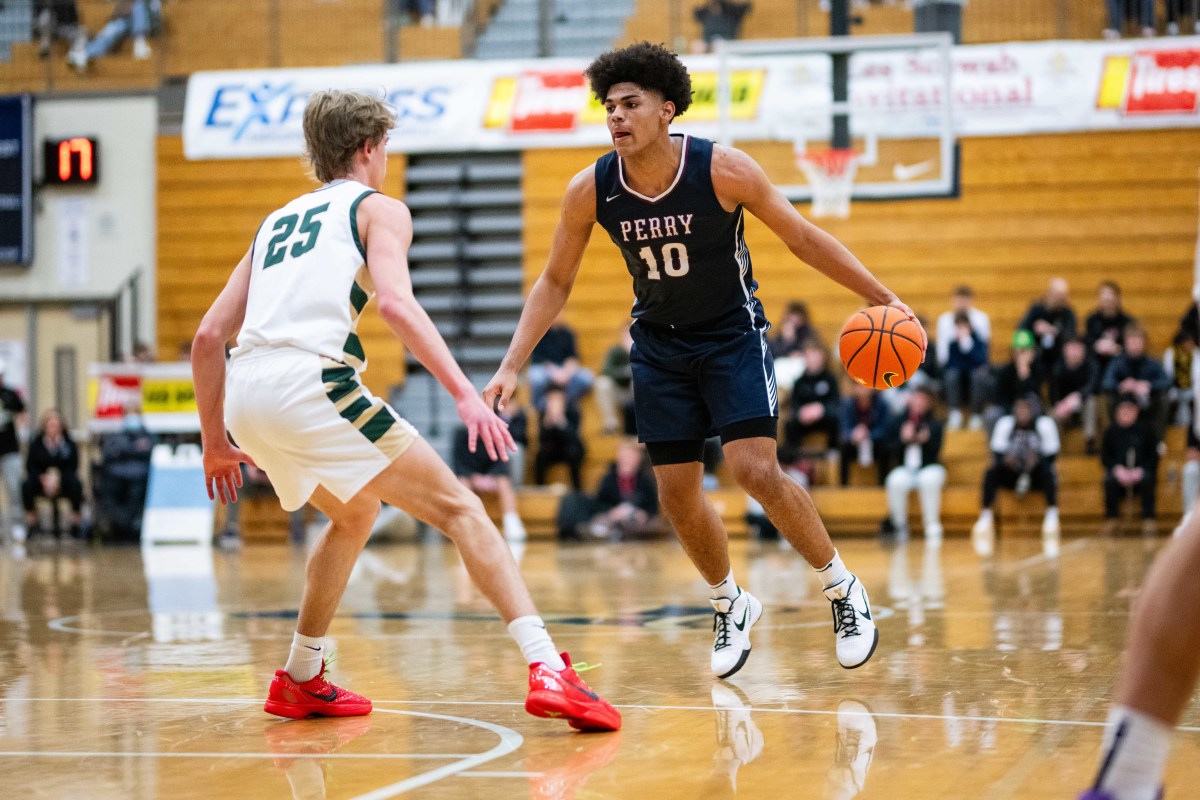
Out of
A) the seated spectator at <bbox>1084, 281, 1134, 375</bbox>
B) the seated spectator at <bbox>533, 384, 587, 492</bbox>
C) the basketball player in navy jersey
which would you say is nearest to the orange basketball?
the basketball player in navy jersey

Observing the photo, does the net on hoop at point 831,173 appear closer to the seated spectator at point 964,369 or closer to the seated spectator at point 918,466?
the seated spectator at point 964,369

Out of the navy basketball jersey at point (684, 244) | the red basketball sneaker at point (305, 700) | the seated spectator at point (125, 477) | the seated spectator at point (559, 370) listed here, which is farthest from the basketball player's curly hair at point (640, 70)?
the seated spectator at point (125, 477)

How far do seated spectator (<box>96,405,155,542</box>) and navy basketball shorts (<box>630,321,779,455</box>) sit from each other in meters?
11.4

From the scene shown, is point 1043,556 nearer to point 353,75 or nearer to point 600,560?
point 600,560

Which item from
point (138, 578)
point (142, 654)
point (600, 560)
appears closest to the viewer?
point (142, 654)

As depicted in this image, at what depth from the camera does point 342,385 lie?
418cm

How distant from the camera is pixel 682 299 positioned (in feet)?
17.4

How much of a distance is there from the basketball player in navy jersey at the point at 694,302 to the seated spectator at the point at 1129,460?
987 cm

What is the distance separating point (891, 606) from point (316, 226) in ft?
14.8

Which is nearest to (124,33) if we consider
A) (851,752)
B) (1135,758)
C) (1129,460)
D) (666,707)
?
(1129,460)

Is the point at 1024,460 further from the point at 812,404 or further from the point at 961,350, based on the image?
the point at 812,404

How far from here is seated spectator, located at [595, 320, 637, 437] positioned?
52.3 ft

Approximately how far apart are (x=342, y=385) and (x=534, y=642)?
883 mm

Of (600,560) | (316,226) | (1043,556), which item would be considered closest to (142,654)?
(316,226)
